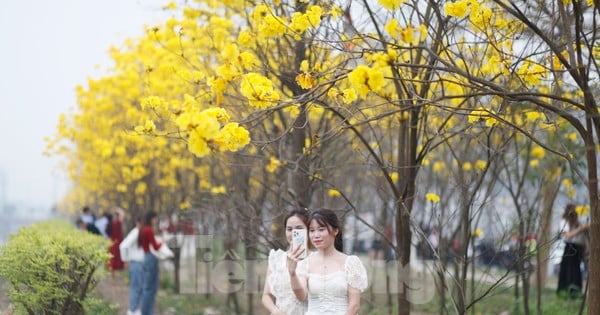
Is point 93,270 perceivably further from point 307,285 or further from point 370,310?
point 370,310

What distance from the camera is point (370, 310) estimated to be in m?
12.2

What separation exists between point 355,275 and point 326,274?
21 centimetres

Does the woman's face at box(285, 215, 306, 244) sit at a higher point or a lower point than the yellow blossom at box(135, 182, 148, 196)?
lower

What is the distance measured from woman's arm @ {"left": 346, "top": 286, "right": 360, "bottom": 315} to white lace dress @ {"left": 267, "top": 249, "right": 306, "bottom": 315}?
43 centimetres

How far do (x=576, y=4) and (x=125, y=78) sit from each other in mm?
12909

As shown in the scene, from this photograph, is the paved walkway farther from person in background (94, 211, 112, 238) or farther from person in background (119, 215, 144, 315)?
person in background (94, 211, 112, 238)

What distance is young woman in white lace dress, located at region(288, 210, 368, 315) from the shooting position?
599 cm

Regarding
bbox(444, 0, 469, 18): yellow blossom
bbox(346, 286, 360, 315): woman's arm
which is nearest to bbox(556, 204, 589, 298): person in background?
bbox(346, 286, 360, 315): woman's arm

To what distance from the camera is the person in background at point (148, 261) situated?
11.1 metres

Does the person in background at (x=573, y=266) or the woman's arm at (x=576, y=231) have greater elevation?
the woman's arm at (x=576, y=231)

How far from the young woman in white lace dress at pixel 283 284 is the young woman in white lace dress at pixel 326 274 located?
131 mm

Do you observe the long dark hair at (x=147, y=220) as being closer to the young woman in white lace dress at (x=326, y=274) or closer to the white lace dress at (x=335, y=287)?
the young woman in white lace dress at (x=326, y=274)

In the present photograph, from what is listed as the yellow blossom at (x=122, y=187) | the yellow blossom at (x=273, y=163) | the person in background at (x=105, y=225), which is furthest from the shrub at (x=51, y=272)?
the person in background at (x=105, y=225)

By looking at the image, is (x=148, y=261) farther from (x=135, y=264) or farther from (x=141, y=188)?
(x=141, y=188)
